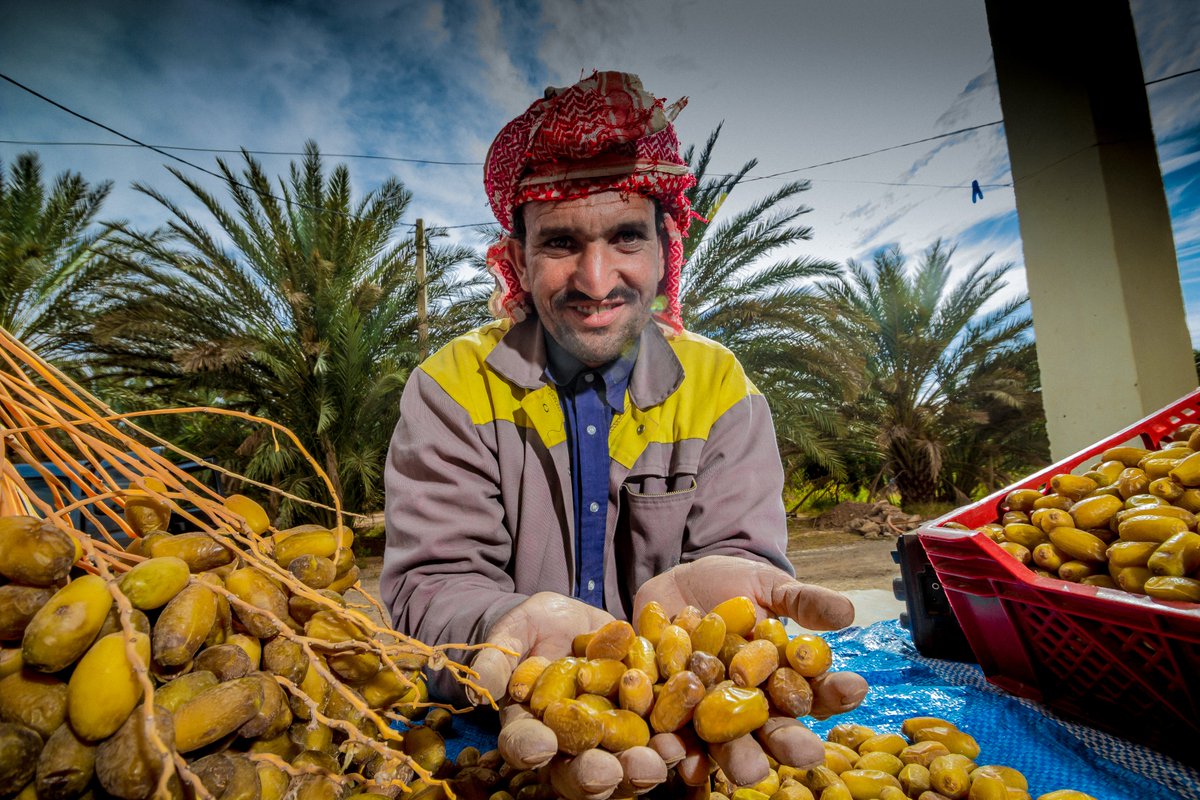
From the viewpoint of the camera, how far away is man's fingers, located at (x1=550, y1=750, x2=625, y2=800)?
98 cm

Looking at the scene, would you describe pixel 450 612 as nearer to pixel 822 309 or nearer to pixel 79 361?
pixel 822 309

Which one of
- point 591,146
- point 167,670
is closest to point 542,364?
point 591,146

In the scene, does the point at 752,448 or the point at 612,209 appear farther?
the point at 752,448

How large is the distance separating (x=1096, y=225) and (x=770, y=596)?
13.7 ft

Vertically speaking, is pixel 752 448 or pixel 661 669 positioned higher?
pixel 752 448

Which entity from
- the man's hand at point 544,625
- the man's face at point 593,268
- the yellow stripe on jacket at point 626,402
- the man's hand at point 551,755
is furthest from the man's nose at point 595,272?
the man's hand at point 551,755

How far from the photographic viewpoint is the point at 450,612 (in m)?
1.78

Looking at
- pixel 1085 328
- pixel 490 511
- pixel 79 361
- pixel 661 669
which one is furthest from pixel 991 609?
pixel 79 361

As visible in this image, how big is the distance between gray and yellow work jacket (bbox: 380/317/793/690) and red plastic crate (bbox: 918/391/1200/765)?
65 centimetres

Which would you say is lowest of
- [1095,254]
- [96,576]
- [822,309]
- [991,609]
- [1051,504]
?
[991,609]

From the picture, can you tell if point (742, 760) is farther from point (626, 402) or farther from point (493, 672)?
point (626, 402)

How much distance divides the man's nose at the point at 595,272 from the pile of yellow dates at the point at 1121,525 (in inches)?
62.8

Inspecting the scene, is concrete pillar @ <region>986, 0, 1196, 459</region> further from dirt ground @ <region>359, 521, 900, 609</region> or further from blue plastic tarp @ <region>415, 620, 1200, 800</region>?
blue plastic tarp @ <region>415, 620, 1200, 800</region>

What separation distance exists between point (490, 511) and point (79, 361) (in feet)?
31.7
